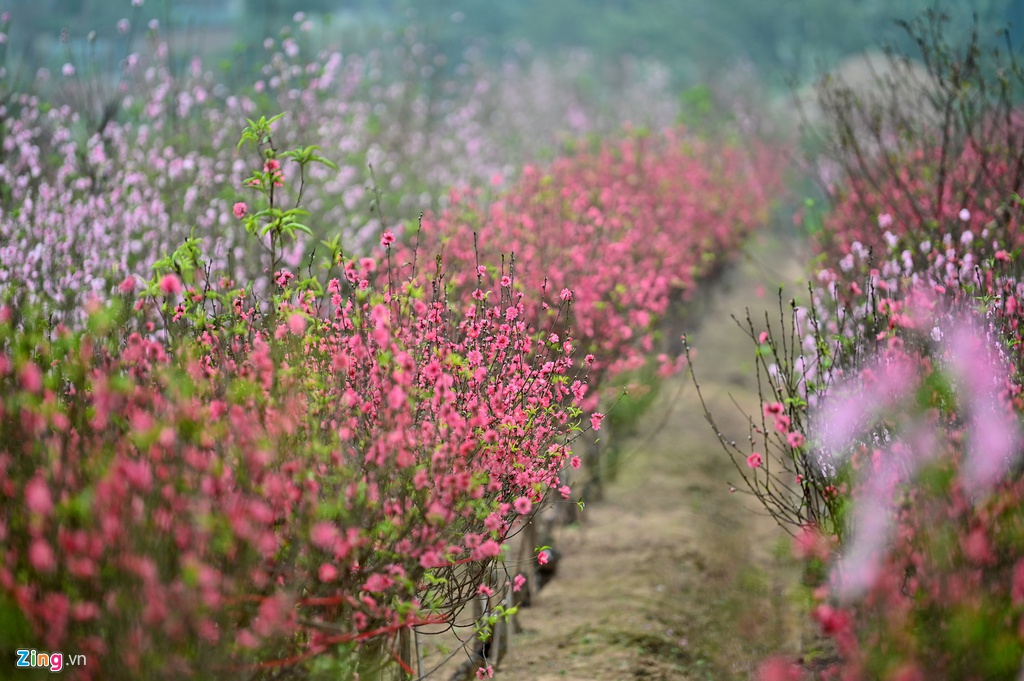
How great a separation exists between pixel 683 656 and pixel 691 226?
725 centimetres

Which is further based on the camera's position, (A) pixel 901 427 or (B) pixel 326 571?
(A) pixel 901 427

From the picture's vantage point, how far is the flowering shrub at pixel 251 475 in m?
3.13

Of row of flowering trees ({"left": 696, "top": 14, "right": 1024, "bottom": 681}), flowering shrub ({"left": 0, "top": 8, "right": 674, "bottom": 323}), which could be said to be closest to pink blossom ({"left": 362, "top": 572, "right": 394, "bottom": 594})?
row of flowering trees ({"left": 696, "top": 14, "right": 1024, "bottom": 681})

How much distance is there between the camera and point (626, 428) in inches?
485

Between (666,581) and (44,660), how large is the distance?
20.4 feet

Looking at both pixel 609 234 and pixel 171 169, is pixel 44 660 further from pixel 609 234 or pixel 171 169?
pixel 609 234

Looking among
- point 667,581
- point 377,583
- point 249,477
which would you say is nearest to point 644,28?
point 667,581

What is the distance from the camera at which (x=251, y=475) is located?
3580 mm

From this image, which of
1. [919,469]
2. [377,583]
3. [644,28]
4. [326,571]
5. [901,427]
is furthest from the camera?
[644,28]

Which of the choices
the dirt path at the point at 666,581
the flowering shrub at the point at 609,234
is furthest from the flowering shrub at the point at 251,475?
the dirt path at the point at 666,581

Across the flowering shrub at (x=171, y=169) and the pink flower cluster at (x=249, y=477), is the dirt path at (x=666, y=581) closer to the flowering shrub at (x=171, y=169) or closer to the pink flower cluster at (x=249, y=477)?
the pink flower cluster at (x=249, y=477)

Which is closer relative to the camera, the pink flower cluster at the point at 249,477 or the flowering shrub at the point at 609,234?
the pink flower cluster at the point at 249,477

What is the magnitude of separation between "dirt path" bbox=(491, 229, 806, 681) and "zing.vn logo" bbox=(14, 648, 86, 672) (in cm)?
400

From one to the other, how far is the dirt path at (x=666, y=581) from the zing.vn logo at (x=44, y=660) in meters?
4.00
